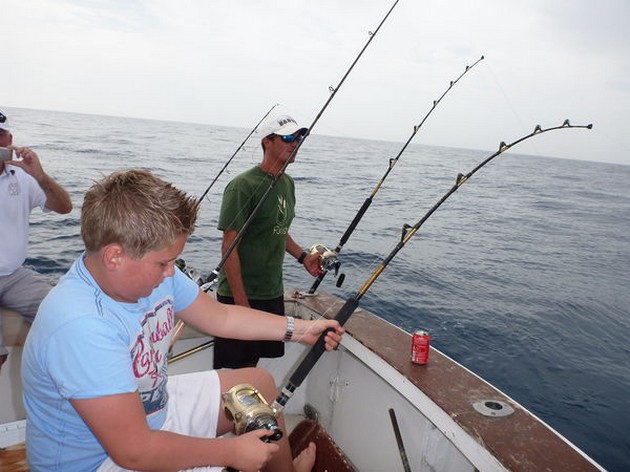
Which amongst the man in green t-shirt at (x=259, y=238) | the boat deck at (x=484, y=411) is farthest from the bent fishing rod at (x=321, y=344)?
the man in green t-shirt at (x=259, y=238)

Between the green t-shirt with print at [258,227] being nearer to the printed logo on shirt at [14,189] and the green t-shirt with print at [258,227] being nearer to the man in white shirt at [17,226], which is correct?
the man in white shirt at [17,226]

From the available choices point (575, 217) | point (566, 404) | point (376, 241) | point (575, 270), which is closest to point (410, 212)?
point (376, 241)

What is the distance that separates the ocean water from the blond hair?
1.95 metres

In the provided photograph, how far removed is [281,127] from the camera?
9.04 ft

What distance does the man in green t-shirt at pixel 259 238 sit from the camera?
2.56 m

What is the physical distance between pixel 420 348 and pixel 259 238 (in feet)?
3.78

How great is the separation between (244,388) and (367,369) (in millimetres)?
993

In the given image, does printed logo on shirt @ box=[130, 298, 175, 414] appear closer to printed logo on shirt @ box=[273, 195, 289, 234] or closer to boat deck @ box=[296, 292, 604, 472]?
boat deck @ box=[296, 292, 604, 472]

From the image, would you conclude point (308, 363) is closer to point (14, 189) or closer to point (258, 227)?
point (258, 227)

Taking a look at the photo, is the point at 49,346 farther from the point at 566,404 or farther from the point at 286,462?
the point at 566,404

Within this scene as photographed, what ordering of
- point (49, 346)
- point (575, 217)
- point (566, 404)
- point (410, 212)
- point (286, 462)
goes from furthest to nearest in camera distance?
point (575, 217)
point (410, 212)
point (566, 404)
point (286, 462)
point (49, 346)

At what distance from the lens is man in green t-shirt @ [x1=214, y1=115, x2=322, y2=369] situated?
8.41 feet

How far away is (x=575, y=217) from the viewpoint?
16.6 metres

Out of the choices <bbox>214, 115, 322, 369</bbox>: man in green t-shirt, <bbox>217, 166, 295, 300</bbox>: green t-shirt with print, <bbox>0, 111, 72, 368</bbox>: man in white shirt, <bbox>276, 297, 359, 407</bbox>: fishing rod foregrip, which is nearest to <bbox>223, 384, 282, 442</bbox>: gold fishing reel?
<bbox>276, 297, 359, 407</bbox>: fishing rod foregrip
